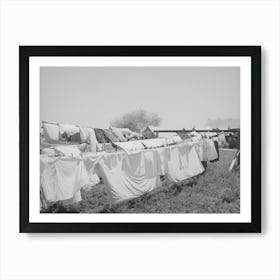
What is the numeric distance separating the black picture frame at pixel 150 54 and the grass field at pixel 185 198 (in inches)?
2.3

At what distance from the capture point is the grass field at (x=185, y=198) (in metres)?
1.63

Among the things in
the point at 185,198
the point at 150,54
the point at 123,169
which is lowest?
the point at 185,198

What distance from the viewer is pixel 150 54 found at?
1.63 metres

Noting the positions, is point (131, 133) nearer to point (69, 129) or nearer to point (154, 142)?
point (154, 142)

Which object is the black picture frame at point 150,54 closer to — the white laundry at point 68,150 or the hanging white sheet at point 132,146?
the white laundry at point 68,150

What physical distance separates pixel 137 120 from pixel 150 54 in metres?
0.27

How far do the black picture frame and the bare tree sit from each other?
240mm

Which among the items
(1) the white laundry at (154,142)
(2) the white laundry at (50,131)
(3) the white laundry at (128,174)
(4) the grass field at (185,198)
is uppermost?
(2) the white laundry at (50,131)

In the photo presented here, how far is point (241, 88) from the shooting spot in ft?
5.36

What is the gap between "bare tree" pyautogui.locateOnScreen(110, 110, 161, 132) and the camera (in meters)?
1.63

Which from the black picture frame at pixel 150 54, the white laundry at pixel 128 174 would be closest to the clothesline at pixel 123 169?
the white laundry at pixel 128 174

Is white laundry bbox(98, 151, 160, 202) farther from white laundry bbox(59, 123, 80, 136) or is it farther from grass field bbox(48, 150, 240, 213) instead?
white laundry bbox(59, 123, 80, 136)

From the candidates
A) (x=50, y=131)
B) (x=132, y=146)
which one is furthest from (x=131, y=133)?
(x=50, y=131)
